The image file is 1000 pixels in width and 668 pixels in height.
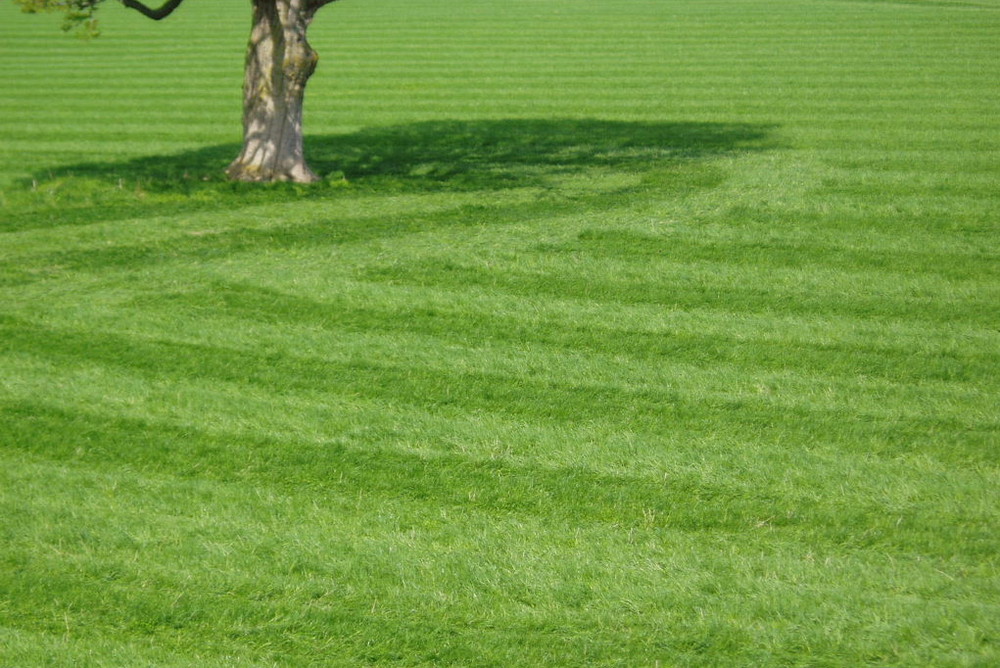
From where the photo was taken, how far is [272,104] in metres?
13.7

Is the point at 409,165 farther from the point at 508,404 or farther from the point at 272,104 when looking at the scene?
the point at 508,404

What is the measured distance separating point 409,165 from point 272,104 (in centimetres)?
207

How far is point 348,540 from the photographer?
575 cm

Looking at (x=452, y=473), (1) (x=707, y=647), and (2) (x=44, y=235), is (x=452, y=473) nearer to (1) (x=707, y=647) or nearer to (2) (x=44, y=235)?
(1) (x=707, y=647)

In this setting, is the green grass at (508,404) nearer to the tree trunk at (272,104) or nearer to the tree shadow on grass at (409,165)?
the tree shadow on grass at (409,165)

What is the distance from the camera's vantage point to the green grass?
5172 mm

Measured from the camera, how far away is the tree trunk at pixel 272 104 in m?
13.6

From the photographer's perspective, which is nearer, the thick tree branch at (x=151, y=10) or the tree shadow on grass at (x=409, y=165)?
the tree shadow on grass at (x=409, y=165)

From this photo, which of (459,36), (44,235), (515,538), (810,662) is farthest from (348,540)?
(459,36)

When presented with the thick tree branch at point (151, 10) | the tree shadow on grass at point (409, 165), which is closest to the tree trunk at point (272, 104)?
the tree shadow on grass at point (409, 165)

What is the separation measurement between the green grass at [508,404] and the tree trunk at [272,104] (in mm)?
827

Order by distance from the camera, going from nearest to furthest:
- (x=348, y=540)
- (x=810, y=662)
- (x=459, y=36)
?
(x=810, y=662)
(x=348, y=540)
(x=459, y=36)

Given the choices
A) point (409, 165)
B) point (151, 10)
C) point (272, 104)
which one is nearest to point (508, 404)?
point (272, 104)

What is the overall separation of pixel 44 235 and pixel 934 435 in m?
8.60
